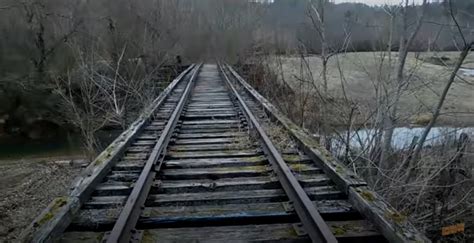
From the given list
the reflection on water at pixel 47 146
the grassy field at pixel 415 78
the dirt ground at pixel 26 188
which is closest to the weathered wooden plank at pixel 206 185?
the grassy field at pixel 415 78

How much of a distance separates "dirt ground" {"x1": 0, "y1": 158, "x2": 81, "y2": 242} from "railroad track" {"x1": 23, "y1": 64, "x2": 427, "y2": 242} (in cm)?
440

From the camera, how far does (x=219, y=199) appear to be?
394 centimetres

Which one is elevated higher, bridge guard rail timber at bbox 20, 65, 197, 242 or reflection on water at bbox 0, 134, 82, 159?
bridge guard rail timber at bbox 20, 65, 197, 242

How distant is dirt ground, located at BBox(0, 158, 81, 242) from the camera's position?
915cm

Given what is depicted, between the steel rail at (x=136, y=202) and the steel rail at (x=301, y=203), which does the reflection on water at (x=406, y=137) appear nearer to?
the steel rail at (x=301, y=203)

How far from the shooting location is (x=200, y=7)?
3850cm

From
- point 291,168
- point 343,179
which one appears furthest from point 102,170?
point 343,179

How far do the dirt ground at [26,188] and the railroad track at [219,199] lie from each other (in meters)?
4.40

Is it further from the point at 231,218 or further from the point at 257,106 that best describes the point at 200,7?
the point at 231,218

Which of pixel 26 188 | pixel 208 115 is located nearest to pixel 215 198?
pixel 208 115

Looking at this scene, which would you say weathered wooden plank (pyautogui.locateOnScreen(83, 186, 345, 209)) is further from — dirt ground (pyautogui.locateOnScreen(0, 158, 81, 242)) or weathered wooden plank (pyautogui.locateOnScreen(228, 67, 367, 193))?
dirt ground (pyautogui.locateOnScreen(0, 158, 81, 242))

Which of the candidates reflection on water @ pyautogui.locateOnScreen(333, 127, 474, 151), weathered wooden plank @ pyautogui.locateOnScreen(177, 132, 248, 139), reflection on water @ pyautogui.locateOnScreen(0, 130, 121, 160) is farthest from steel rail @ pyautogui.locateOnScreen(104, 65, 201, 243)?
reflection on water @ pyautogui.locateOnScreen(0, 130, 121, 160)

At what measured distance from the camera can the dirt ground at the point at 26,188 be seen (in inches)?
360

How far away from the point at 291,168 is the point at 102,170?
7.10 ft
